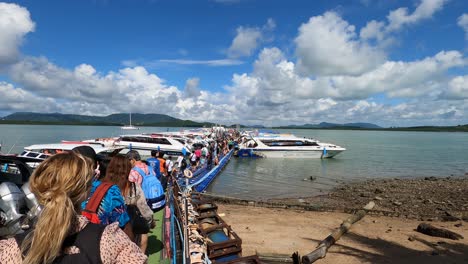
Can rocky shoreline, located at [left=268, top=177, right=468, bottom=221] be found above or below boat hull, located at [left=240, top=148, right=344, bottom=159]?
below

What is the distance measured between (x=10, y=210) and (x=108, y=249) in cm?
427

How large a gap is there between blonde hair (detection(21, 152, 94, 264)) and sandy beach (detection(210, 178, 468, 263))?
21.4ft

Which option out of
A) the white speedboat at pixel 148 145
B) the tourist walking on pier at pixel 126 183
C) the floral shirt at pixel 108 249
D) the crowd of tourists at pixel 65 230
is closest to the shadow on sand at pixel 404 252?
the tourist walking on pier at pixel 126 183

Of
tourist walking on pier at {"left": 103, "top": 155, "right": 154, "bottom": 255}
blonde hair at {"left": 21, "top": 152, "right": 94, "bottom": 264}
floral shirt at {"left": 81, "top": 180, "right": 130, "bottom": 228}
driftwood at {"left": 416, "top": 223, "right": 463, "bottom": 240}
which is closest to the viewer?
blonde hair at {"left": 21, "top": 152, "right": 94, "bottom": 264}

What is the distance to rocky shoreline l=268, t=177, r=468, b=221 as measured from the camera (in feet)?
42.0

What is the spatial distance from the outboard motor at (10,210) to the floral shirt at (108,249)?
393cm

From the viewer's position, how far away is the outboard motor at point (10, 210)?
4.57 metres

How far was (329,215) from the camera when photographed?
1184 centimetres

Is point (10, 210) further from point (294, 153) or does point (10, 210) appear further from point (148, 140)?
point (294, 153)

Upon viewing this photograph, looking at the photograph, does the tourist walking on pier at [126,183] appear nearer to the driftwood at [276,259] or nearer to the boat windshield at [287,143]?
the driftwood at [276,259]

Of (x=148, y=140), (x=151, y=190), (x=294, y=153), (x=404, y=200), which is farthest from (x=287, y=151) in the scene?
(x=151, y=190)

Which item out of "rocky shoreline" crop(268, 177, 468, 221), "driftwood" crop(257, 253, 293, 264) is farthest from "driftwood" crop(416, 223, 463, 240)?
"driftwood" crop(257, 253, 293, 264)

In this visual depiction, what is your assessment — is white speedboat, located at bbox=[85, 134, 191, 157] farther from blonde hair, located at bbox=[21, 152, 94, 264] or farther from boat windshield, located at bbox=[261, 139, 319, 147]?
blonde hair, located at bbox=[21, 152, 94, 264]

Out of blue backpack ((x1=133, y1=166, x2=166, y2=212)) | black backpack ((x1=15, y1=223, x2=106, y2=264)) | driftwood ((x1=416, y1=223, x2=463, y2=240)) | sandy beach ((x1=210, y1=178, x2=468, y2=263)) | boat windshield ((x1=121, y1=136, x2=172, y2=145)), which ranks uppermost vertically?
black backpack ((x1=15, y1=223, x2=106, y2=264))
